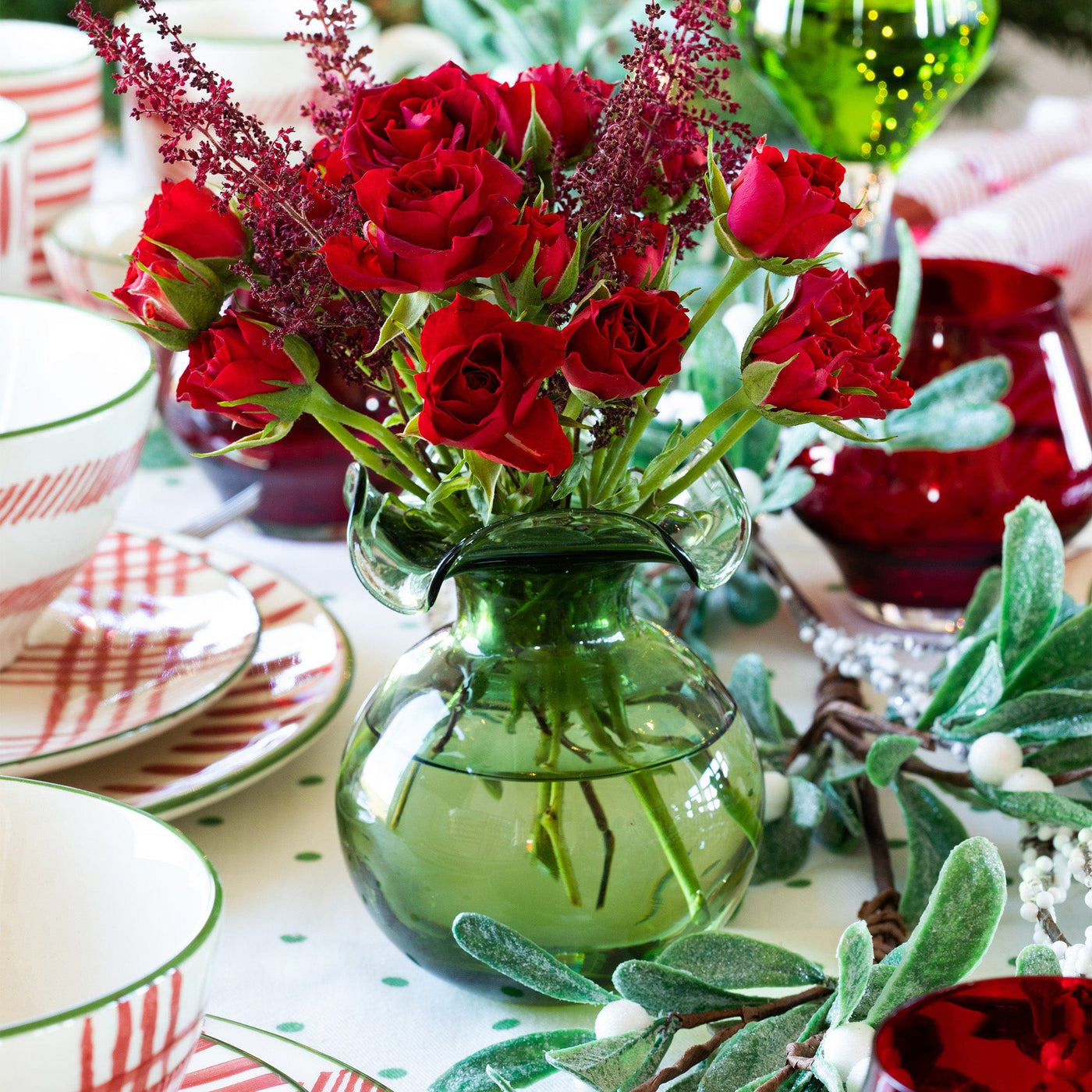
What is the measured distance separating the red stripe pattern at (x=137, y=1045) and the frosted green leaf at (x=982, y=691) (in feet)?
0.80

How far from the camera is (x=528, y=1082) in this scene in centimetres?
33

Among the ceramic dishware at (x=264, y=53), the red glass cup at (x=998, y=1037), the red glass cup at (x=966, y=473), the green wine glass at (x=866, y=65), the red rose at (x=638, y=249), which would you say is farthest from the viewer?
the ceramic dishware at (x=264, y=53)

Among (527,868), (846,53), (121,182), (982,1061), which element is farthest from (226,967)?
(121,182)

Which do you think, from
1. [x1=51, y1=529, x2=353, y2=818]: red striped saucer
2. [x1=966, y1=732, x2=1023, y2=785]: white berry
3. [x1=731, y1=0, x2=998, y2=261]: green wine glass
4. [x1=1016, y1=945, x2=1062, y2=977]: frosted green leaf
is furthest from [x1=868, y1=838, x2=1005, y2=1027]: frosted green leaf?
[x1=731, y1=0, x2=998, y2=261]: green wine glass

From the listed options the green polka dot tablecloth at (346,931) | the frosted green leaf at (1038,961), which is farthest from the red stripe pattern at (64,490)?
the frosted green leaf at (1038,961)

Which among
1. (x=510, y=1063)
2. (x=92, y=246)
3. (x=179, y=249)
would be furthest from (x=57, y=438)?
(x=92, y=246)

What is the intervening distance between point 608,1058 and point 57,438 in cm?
26

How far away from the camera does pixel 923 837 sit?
0.41 meters

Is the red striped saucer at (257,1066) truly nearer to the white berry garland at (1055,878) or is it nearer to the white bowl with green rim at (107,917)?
the white bowl with green rim at (107,917)

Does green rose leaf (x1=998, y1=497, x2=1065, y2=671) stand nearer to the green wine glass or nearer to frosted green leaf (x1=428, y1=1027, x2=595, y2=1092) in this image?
frosted green leaf (x1=428, y1=1027, x2=595, y2=1092)

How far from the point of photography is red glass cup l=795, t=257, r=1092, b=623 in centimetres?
55

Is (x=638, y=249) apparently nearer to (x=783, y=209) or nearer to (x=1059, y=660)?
(x=783, y=209)

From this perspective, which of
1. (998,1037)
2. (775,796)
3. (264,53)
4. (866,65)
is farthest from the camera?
(264,53)

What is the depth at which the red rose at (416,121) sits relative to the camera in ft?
1.04
